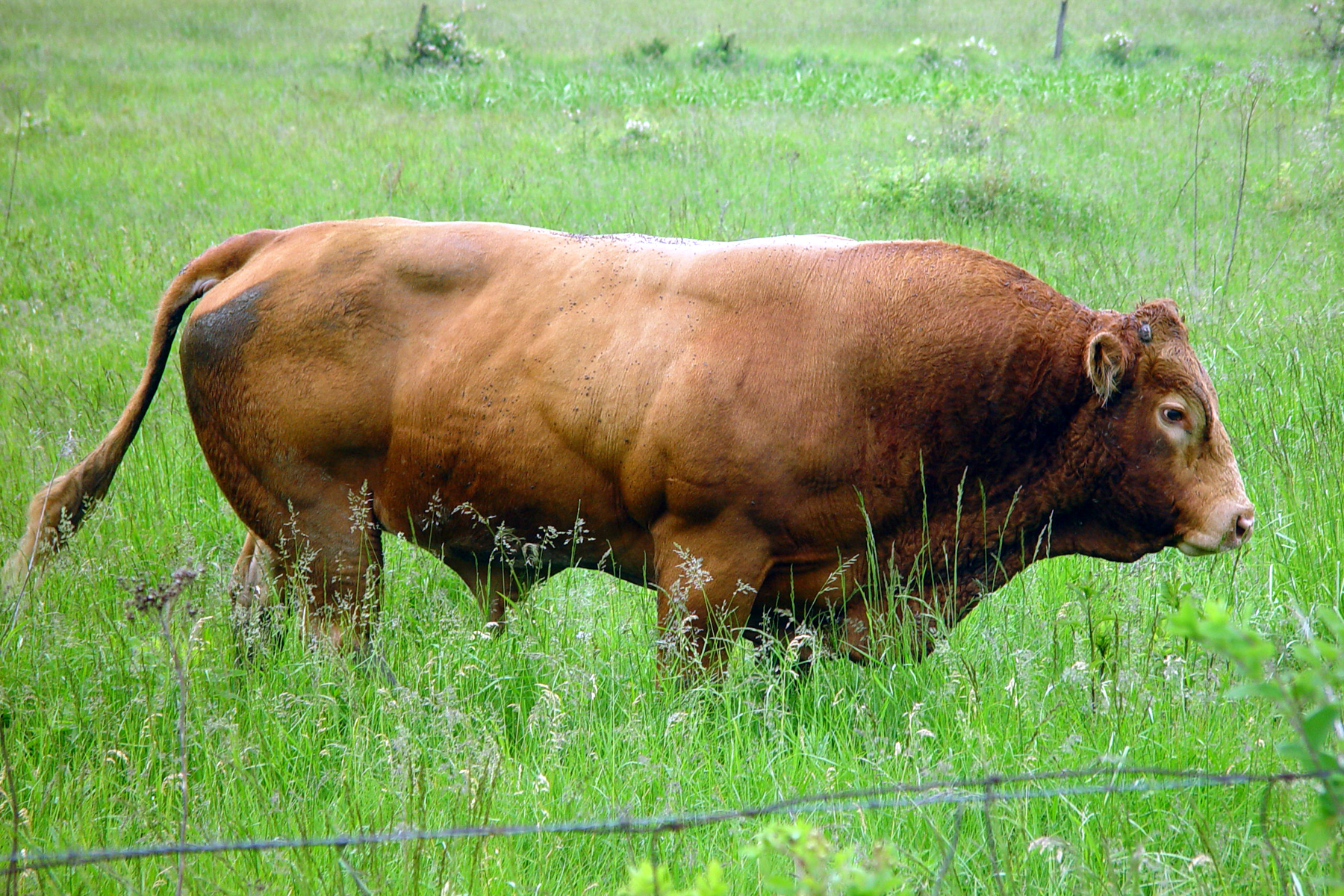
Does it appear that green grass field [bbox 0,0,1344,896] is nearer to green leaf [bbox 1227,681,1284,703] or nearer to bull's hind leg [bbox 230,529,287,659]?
bull's hind leg [bbox 230,529,287,659]

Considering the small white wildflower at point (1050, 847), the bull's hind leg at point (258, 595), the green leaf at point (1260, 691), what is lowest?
the bull's hind leg at point (258, 595)

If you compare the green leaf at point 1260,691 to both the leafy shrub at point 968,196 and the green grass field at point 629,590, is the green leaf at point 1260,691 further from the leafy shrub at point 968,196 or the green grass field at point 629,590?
the leafy shrub at point 968,196

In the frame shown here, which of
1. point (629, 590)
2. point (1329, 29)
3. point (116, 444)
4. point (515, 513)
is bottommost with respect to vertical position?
point (629, 590)

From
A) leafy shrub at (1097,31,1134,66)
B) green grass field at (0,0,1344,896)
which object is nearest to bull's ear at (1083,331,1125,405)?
green grass field at (0,0,1344,896)

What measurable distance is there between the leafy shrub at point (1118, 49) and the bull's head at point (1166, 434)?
17.5 m

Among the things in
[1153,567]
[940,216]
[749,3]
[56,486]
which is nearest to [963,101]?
[940,216]

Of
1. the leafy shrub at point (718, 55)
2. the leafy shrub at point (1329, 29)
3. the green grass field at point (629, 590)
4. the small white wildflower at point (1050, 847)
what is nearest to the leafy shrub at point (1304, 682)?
the green grass field at point (629, 590)

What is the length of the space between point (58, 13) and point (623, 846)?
88.6 ft

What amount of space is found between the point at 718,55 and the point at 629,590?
16584 millimetres

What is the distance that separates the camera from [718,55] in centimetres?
1892

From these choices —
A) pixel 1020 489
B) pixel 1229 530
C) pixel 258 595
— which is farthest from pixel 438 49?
pixel 1229 530

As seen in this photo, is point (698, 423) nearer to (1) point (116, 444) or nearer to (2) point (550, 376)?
(2) point (550, 376)

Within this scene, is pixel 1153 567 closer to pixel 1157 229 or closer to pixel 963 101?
pixel 1157 229

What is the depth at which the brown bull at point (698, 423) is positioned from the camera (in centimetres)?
327
